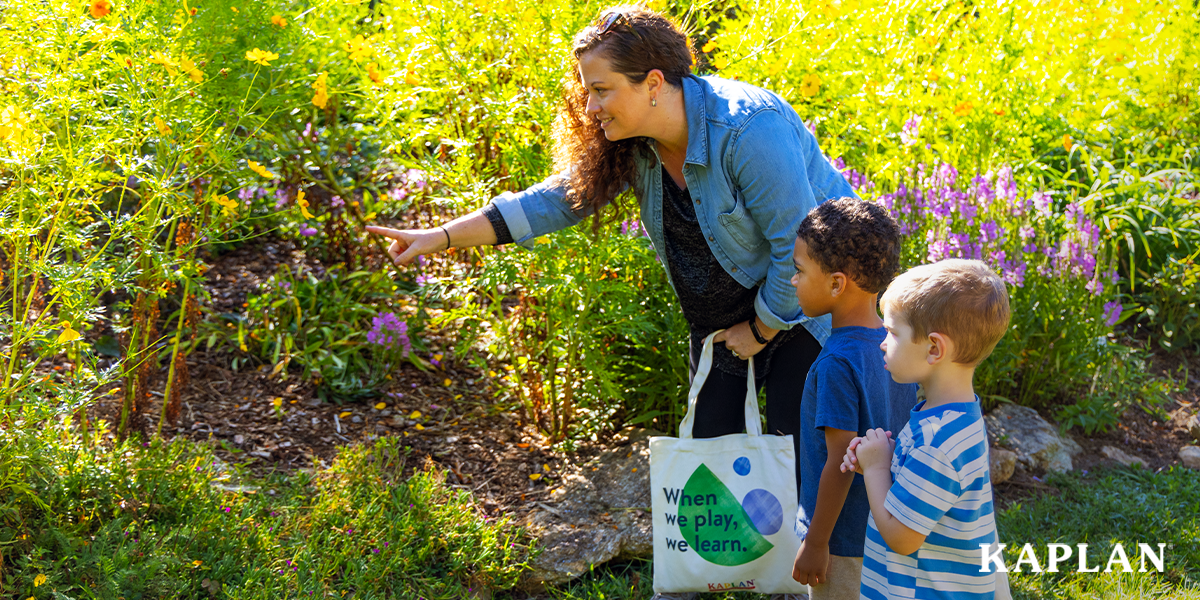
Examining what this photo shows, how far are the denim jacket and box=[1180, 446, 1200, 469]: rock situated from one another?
2.32m

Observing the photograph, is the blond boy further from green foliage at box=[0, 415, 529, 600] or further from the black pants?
green foliage at box=[0, 415, 529, 600]

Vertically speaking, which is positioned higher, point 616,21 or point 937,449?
point 616,21

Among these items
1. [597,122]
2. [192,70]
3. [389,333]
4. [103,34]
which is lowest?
[389,333]

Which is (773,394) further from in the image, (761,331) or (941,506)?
(941,506)

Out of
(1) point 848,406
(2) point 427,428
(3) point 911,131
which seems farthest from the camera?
(2) point 427,428

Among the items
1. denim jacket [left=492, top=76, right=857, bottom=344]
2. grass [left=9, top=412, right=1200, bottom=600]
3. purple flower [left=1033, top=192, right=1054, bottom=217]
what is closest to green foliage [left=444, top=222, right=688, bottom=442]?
grass [left=9, top=412, right=1200, bottom=600]

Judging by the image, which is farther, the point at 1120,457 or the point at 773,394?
the point at 1120,457

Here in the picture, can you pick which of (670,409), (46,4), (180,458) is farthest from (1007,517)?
(46,4)

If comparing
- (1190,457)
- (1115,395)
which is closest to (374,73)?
(1115,395)

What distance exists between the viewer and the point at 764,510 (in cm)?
201

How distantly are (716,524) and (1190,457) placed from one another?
2.55 metres

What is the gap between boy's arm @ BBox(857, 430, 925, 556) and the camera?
1.51 metres

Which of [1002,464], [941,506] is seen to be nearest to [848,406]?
[941,506]

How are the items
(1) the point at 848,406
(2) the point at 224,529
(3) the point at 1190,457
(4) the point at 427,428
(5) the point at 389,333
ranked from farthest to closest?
(5) the point at 389,333 < (3) the point at 1190,457 < (4) the point at 427,428 < (2) the point at 224,529 < (1) the point at 848,406
